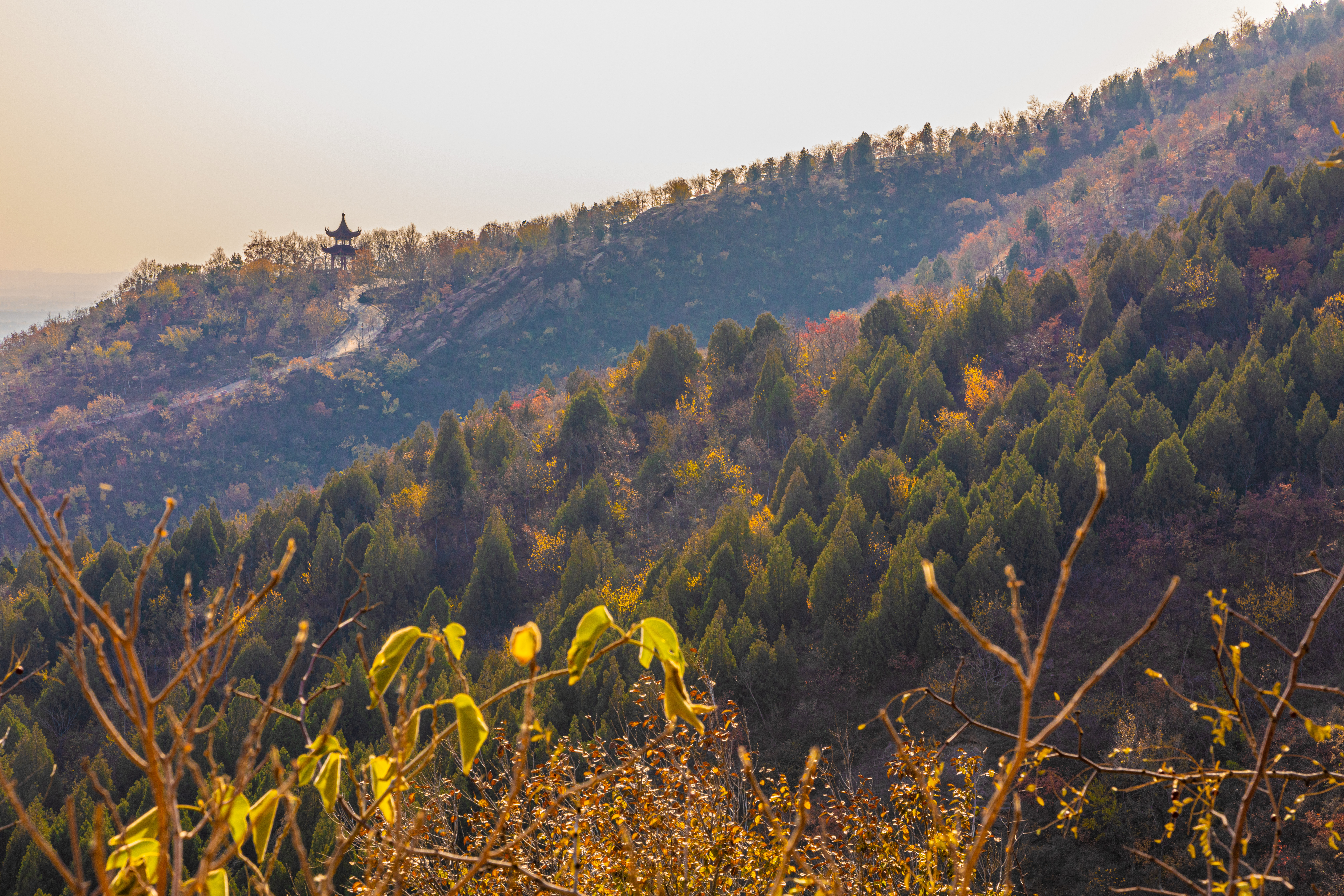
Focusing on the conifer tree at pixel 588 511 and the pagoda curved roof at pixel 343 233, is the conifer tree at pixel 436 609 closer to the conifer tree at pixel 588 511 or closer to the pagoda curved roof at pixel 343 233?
the conifer tree at pixel 588 511

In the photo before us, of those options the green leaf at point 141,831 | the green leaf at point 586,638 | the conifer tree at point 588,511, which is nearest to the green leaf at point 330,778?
the green leaf at point 141,831

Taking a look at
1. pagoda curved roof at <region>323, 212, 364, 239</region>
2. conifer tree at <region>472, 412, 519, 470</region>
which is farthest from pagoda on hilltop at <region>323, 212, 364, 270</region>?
conifer tree at <region>472, 412, 519, 470</region>

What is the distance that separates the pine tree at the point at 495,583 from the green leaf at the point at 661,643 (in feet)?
73.3

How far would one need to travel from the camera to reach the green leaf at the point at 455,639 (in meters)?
1.48

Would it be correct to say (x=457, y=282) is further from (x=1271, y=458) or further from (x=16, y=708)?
(x=1271, y=458)

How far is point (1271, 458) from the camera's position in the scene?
17172 millimetres

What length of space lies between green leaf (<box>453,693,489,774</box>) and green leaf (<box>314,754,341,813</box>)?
12.1 inches

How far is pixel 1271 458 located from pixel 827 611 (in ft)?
32.0

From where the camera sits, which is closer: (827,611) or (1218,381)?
(827,611)

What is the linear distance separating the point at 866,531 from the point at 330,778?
17999 mm

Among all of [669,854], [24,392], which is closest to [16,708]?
[669,854]

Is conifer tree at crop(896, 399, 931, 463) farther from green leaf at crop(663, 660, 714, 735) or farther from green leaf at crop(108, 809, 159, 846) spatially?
green leaf at crop(108, 809, 159, 846)

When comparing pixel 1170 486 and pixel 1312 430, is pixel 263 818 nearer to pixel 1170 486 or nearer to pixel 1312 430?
pixel 1170 486

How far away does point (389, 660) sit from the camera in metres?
1.50
